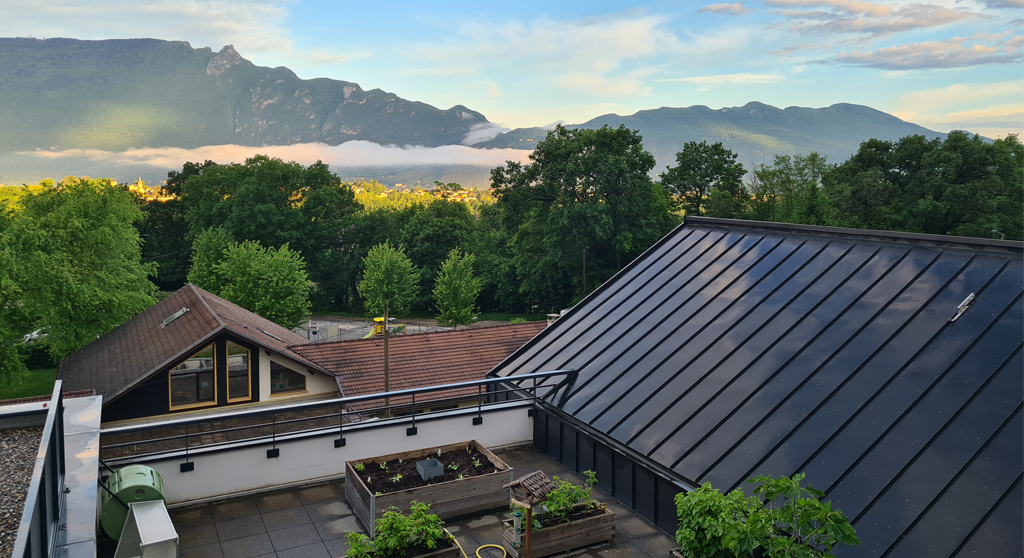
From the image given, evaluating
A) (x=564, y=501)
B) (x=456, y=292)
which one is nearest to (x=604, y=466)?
(x=564, y=501)

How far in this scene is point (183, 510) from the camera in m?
10.8

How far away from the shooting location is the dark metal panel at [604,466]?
1148cm

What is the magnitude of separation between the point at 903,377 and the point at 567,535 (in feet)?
17.8

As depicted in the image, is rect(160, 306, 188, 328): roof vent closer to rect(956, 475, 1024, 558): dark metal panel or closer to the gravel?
the gravel

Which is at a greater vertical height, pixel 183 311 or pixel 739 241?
pixel 739 241

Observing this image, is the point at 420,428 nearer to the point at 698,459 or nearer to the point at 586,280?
the point at 698,459

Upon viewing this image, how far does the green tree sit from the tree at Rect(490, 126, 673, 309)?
2514 cm

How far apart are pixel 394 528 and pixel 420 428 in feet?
13.8

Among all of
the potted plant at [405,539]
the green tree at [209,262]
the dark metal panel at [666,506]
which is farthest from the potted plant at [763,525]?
the green tree at [209,262]

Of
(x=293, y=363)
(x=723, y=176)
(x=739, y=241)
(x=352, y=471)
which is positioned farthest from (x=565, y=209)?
(x=352, y=471)

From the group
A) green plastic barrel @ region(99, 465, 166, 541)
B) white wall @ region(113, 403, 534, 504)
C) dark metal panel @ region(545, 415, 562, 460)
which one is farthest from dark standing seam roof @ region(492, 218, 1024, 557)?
green plastic barrel @ region(99, 465, 166, 541)

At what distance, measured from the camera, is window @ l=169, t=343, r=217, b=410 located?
83.3 feet

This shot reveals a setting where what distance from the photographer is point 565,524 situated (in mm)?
9484

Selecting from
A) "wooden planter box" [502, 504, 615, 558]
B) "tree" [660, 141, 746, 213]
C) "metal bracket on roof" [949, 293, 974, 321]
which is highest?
"tree" [660, 141, 746, 213]
